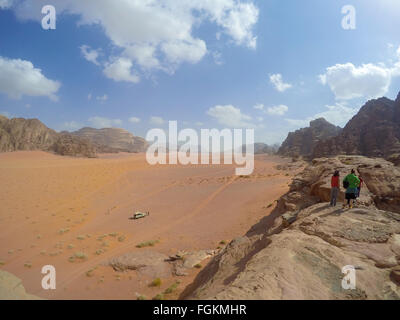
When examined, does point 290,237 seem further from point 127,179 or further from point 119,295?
point 127,179

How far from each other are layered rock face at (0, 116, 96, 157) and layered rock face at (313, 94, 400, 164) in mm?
56630

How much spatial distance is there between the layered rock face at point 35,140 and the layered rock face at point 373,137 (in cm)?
5663

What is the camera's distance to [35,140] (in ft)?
205

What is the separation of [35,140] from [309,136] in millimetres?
86851

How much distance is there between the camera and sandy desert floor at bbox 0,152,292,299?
7.14 m

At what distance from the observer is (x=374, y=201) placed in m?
7.73

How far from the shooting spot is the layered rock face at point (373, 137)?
4041cm

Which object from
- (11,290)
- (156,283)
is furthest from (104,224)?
(11,290)

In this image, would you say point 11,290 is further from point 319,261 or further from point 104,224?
point 104,224

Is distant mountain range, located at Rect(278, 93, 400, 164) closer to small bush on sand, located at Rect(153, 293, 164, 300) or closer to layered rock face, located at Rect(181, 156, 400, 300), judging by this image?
layered rock face, located at Rect(181, 156, 400, 300)

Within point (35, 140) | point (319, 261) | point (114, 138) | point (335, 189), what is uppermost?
point (114, 138)

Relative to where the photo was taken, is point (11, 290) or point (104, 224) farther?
point (104, 224)

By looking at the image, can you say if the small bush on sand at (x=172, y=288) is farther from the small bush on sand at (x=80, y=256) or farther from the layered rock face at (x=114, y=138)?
the layered rock face at (x=114, y=138)
